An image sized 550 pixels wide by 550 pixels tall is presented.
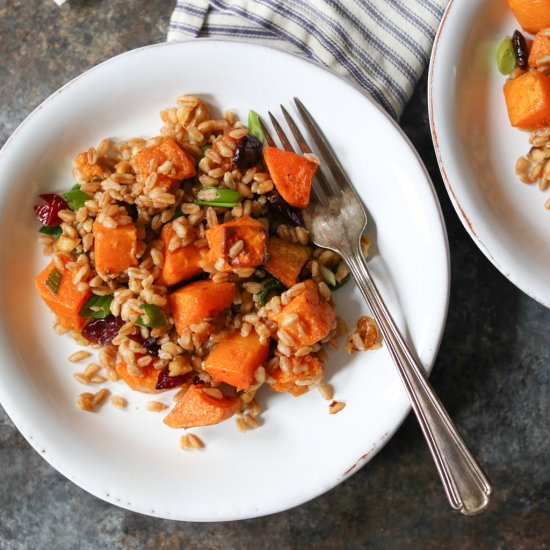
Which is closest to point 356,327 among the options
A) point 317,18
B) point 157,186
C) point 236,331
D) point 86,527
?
point 236,331

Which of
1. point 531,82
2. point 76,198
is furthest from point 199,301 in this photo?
point 531,82

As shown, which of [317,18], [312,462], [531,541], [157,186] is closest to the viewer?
[157,186]

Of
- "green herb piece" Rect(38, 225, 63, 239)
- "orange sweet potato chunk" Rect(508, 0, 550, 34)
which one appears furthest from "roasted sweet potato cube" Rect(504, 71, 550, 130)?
"green herb piece" Rect(38, 225, 63, 239)

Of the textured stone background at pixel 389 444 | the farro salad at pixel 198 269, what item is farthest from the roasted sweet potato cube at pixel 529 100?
the farro salad at pixel 198 269

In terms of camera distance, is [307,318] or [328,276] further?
[328,276]

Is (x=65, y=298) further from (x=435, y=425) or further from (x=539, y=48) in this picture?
(x=539, y=48)

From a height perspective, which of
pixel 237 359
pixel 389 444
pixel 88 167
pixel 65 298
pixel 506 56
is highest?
pixel 506 56

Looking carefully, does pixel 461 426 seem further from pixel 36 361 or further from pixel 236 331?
pixel 36 361
